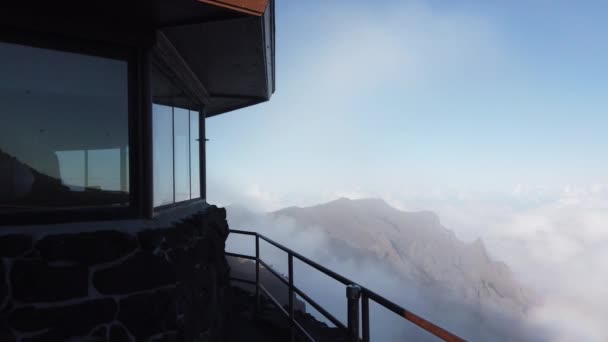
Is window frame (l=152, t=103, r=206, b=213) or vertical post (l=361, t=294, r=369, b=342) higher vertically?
window frame (l=152, t=103, r=206, b=213)

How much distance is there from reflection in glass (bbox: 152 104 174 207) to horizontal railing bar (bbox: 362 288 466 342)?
7.35 feet

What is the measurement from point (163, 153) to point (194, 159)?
1.65 meters

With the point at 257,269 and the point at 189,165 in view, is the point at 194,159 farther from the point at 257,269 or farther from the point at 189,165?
the point at 257,269

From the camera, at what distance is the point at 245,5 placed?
104 inches

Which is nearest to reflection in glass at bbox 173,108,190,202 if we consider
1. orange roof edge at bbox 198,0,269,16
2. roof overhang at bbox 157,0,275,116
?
roof overhang at bbox 157,0,275,116

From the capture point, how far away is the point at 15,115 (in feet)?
7.82

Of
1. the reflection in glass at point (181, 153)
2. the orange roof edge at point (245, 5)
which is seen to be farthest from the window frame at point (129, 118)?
the reflection in glass at point (181, 153)

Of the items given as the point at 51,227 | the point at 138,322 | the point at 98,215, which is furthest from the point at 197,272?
the point at 51,227

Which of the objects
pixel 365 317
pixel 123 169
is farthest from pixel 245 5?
pixel 365 317

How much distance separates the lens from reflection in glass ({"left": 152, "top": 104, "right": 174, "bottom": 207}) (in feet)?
10.7

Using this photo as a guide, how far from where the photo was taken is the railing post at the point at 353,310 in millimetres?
2250

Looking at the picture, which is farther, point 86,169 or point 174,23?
point 174,23

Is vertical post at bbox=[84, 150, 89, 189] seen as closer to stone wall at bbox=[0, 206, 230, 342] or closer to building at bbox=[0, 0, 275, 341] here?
building at bbox=[0, 0, 275, 341]

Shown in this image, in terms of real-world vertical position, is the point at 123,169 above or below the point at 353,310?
above
